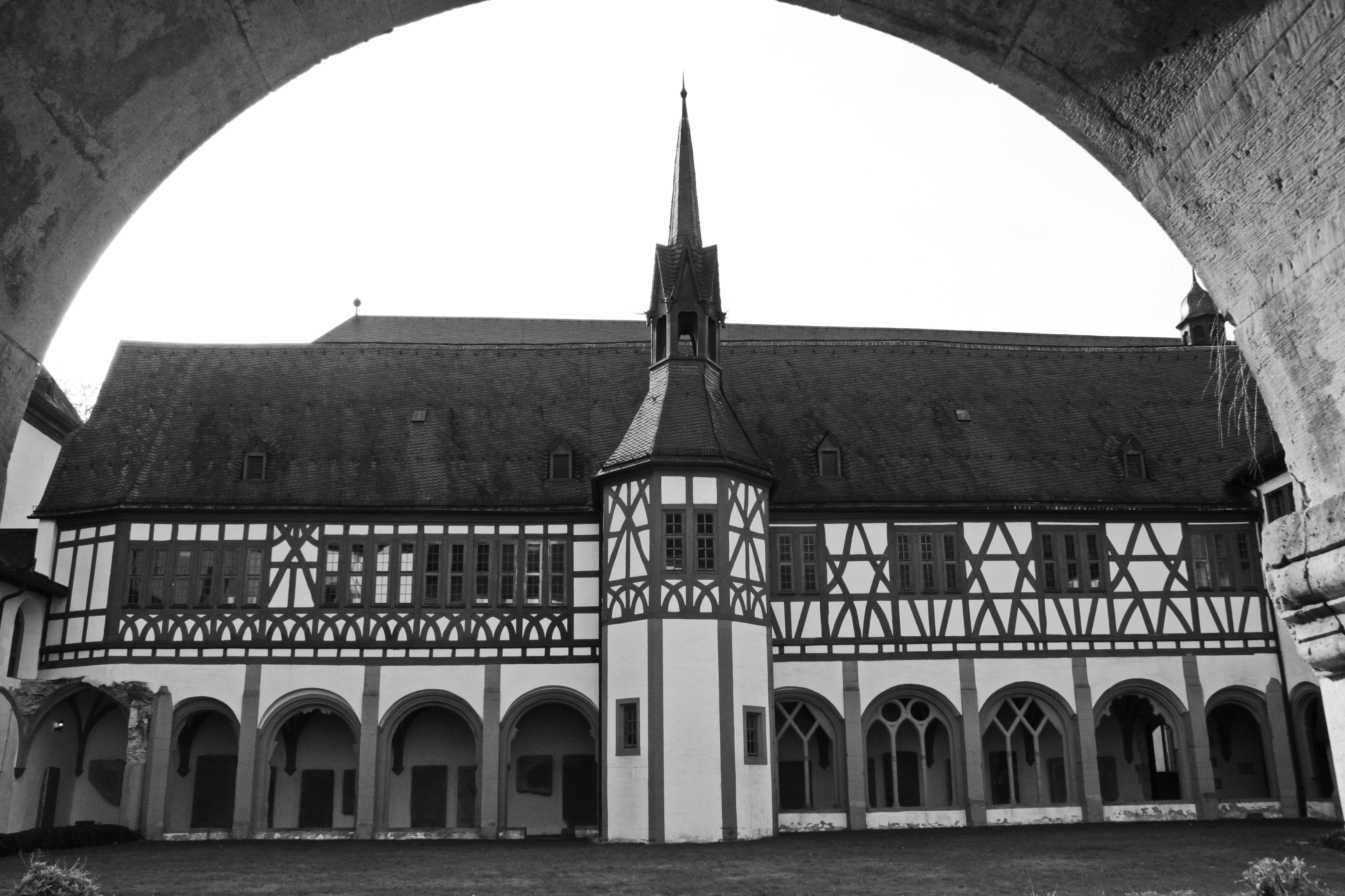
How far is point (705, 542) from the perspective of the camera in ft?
90.4

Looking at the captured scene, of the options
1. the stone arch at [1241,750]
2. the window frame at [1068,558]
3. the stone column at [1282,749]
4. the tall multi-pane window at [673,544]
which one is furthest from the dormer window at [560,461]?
the stone column at [1282,749]

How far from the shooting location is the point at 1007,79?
511cm

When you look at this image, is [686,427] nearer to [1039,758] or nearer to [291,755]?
[1039,758]

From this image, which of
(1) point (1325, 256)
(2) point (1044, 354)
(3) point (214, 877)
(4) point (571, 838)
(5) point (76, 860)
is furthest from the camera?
(2) point (1044, 354)

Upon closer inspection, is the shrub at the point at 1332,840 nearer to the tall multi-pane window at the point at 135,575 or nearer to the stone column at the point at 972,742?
the stone column at the point at 972,742

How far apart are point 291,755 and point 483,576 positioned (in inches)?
241

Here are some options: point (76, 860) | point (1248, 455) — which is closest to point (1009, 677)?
point (1248, 455)

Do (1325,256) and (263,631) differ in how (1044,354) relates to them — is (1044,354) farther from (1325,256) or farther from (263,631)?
(1325,256)

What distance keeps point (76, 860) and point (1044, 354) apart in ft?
88.3

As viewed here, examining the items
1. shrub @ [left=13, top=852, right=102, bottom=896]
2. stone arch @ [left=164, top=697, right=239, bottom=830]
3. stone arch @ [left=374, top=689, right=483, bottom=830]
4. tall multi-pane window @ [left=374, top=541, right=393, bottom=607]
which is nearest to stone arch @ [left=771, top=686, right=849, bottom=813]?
stone arch @ [left=374, top=689, right=483, bottom=830]

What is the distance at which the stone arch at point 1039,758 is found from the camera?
2928cm

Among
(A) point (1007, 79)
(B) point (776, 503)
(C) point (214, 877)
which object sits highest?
(B) point (776, 503)

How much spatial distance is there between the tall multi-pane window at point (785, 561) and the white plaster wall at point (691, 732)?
337 cm

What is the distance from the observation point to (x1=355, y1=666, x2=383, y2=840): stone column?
27.8 m
